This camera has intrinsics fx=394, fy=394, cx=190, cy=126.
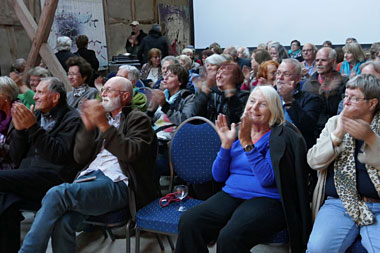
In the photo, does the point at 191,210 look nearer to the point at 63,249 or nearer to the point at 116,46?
the point at 63,249

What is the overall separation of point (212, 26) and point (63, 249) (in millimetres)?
8692

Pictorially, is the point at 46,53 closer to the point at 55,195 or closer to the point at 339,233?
the point at 55,195

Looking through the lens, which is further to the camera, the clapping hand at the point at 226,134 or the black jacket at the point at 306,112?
the black jacket at the point at 306,112

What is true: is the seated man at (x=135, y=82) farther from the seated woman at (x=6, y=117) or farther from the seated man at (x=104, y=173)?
the seated woman at (x=6, y=117)

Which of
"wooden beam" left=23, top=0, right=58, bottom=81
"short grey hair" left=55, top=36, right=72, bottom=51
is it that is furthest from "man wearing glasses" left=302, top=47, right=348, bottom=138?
"wooden beam" left=23, top=0, right=58, bottom=81

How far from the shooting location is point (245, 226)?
199 centimetres

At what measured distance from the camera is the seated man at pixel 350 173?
1.86m

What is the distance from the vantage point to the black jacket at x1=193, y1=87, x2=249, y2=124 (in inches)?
117

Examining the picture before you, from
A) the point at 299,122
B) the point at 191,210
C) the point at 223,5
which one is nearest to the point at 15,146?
the point at 191,210

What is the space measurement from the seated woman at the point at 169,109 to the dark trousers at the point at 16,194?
0.84 meters

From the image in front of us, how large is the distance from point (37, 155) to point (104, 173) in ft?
1.93

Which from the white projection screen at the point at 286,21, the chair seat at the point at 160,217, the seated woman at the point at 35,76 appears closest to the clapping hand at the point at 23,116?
the chair seat at the point at 160,217

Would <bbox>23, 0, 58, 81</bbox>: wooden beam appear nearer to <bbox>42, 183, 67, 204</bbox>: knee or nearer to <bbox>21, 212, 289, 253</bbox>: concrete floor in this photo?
<bbox>21, 212, 289, 253</bbox>: concrete floor

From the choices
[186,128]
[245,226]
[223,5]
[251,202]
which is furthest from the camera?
[223,5]
